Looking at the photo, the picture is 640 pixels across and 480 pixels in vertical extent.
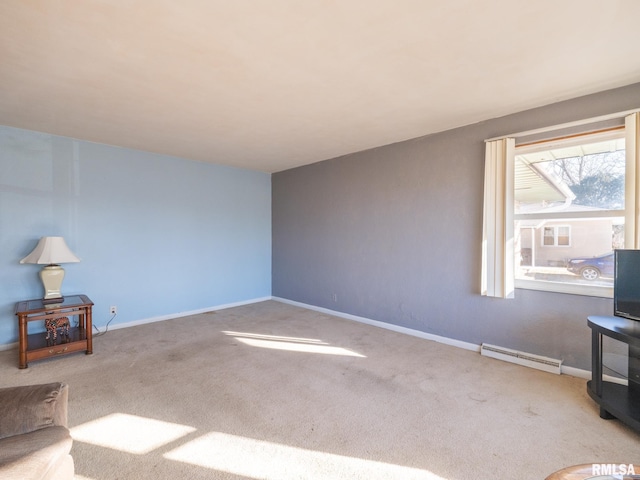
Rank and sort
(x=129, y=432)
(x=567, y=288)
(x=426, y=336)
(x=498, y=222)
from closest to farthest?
(x=129, y=432)
(x=567, y=288)
(x=498, y=222)
(x=426, y=336)

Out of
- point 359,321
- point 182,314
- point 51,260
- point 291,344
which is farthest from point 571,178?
point 51,260

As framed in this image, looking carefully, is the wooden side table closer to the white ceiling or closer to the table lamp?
the table lamp

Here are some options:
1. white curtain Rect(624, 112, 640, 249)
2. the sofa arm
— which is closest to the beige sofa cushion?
the sofa arm

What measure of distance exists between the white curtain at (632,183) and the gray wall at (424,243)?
0.20m

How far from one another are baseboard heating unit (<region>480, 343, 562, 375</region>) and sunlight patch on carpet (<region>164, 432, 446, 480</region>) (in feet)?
5.97

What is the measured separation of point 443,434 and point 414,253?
2.14 metres

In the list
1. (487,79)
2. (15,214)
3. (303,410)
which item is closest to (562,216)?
(487,79)

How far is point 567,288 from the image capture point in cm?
265

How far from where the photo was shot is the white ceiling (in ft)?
5.23

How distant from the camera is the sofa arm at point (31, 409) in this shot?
120 cm

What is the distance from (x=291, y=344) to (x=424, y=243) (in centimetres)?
197

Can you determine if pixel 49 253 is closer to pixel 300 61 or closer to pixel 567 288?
pixel 300 61

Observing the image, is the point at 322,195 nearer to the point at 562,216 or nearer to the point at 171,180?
the point at 171,180

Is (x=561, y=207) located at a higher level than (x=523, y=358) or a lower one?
higher
